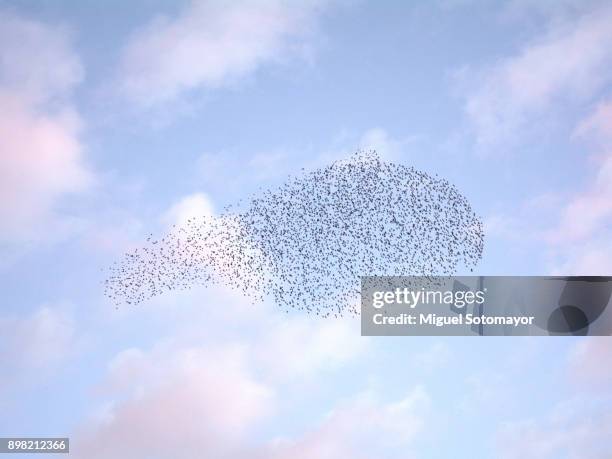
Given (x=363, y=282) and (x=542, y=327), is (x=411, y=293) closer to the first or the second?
(x=363, y=282)

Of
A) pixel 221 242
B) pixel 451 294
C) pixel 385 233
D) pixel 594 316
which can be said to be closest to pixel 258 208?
pixel 221 242

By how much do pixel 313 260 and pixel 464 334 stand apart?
241 inches

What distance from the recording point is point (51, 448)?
2598 centimetres

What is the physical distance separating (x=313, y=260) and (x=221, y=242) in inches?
150

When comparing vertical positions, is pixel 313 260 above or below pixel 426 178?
below

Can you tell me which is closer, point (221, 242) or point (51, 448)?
point (51, 448)

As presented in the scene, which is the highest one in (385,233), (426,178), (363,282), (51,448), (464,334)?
(426,178)

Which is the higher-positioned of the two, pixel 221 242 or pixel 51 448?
pixel 221 242

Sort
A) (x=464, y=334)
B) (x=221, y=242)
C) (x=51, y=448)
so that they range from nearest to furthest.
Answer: (x=51, y=448), (x=464, y=334), (x=221, y=242)

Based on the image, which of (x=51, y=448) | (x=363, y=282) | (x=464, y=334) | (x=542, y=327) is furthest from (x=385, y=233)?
(x=51, y=448)

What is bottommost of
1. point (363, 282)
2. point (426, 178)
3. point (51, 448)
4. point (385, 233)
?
point (51, 448)

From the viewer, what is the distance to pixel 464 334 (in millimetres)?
28391

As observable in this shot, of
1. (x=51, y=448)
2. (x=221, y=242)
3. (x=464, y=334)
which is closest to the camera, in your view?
(x=51, y=448)

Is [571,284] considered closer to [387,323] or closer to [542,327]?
[542,327]
